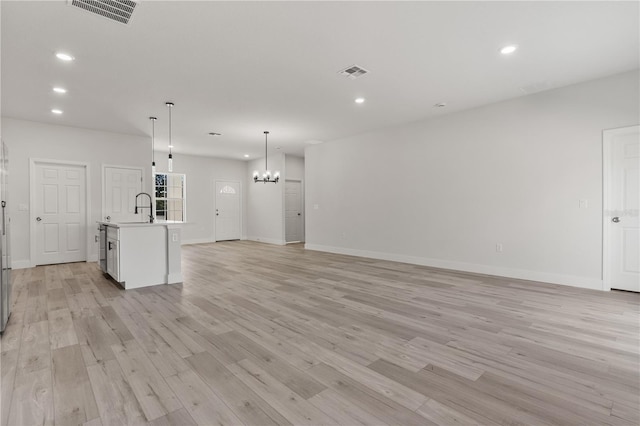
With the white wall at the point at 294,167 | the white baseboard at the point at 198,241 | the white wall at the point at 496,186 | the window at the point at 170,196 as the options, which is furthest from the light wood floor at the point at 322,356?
the white wall at the point at 294,167

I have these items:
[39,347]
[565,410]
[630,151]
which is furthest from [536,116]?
[39,347]

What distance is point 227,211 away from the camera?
11008 mm

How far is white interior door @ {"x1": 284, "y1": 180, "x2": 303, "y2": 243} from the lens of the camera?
1033 cm

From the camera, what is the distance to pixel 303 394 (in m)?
1.90

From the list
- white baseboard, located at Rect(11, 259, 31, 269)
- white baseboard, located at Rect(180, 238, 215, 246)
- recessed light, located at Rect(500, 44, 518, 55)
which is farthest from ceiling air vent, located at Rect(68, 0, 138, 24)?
white baseboard, located at Rect(180, 238, 215, 246)

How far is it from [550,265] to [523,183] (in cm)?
132

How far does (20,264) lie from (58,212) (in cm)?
116

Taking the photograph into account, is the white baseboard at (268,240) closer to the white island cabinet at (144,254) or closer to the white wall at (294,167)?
the white wall at (294,167)

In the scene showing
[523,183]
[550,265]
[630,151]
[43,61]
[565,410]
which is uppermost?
[43,61]

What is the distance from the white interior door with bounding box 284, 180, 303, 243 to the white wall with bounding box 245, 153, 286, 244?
11.6 inches

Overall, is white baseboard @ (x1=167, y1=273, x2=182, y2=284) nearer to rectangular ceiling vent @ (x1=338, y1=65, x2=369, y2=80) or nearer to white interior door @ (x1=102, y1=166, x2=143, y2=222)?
white interior door @ (x1=102, y1=166, x2=143, y2=222)

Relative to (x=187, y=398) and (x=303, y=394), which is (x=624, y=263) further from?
(x=187, y=398)

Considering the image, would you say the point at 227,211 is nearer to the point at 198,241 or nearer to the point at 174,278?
the point at 198,241

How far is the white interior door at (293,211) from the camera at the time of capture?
10.3 metres
